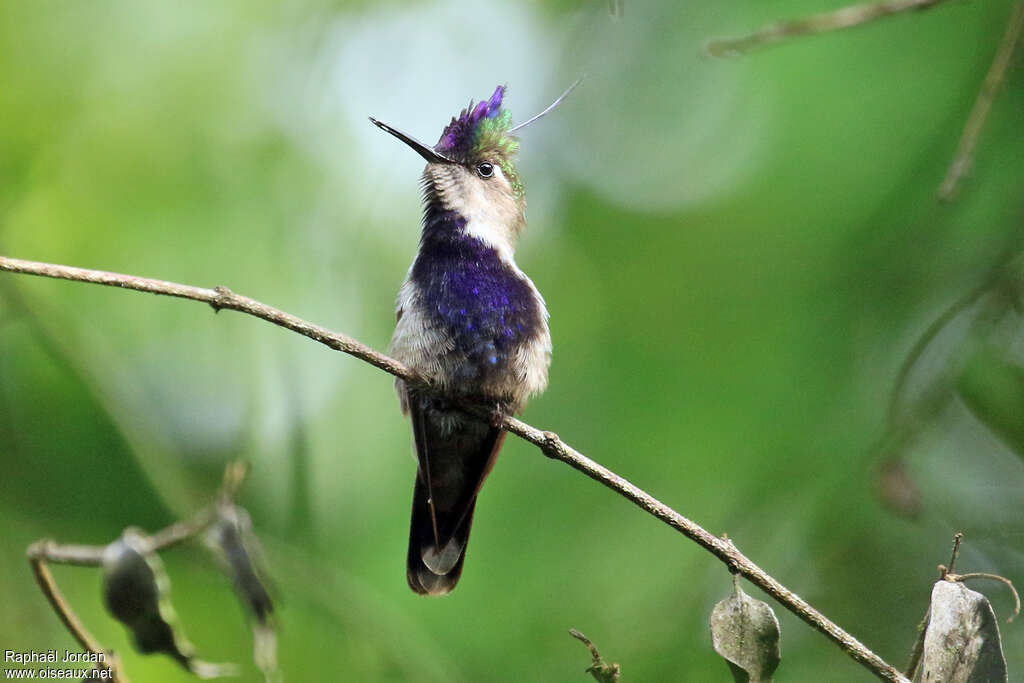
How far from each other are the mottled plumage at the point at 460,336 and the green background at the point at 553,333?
60 centimetres

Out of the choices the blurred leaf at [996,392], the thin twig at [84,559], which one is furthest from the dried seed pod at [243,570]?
the blurred leaf at [996,392]

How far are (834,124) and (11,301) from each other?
4177 mm

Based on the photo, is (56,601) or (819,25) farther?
(819,25)

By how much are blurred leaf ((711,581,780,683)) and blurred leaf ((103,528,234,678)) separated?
3.86 feet

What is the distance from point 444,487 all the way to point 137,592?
1535mm

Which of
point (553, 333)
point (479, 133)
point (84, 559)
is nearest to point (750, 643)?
point (84, 559)

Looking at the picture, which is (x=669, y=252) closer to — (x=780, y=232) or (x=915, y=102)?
(x=780, y=232)

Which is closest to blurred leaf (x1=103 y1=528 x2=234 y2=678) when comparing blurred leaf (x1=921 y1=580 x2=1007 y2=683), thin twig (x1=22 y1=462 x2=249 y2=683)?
thin twig (x1=22 y1=462 x2=249 y2=683)

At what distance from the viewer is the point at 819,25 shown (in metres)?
2.63

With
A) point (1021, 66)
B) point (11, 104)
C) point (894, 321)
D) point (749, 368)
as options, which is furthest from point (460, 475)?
point (1021, 66)

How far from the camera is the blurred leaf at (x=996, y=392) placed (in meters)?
3.98

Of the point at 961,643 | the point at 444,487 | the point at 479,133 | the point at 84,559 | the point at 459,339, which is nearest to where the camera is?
the point at 961,643

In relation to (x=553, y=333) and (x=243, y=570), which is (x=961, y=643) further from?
(x=553, y=333)

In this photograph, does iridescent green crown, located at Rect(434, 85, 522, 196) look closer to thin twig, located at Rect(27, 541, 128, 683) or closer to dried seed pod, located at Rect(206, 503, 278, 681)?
dried seed pod, located at Rect(206, 503, 278, 681)
